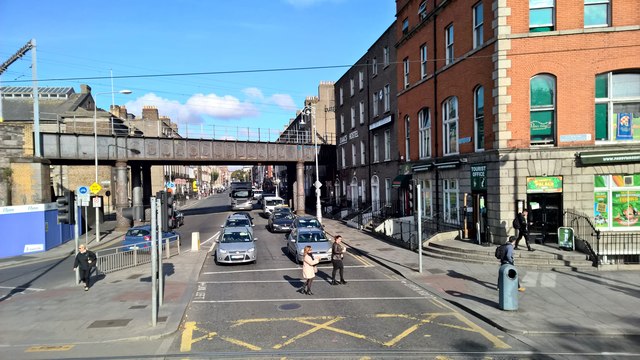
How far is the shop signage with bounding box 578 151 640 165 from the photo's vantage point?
16219 millimetres

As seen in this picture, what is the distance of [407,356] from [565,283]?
8047 millimetres

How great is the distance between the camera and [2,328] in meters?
10.0

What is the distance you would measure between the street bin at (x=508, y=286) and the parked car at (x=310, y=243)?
8500 mm

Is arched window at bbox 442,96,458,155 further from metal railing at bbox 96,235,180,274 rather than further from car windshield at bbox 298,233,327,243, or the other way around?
metal railing at bbox 96,235,180,274

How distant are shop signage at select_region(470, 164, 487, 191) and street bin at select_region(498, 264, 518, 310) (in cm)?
902

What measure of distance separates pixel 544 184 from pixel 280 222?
18.6 meters

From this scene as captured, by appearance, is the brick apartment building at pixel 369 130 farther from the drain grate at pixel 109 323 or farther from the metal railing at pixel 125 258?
the drain grate at pixel 109 323

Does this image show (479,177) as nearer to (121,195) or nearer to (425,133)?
(425,133)

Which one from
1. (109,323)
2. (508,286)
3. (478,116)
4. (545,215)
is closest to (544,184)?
(545,215)

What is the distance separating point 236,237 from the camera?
764 inches

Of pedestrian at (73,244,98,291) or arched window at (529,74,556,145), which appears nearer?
pedestrian at (73,244,98,291)

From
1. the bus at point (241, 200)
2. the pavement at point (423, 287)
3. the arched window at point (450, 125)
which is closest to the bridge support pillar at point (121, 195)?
the bus at point (241, 200)

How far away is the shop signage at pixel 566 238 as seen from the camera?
53.5ft

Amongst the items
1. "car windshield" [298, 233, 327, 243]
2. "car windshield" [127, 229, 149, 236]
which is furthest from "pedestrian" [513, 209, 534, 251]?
"car windshield" [127, 229, 149, 236]
